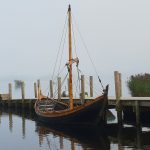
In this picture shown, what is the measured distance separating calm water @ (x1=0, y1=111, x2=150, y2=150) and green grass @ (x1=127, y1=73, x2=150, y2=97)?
6585mm

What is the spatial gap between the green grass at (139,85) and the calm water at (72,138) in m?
6.59

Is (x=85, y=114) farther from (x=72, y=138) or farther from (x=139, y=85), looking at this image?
(x=139, y=85)

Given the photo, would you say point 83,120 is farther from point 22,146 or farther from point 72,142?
point 22,146

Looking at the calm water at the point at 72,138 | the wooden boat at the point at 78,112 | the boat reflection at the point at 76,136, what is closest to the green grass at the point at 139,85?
the wooden boat at the point at 78,112

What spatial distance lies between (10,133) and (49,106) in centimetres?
736

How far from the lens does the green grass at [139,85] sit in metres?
36.2

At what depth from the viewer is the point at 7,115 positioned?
145 feet

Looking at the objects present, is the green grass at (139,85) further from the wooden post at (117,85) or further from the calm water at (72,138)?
the calm water at (72,138)

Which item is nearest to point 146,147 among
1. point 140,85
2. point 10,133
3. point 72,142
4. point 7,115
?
point 72,142

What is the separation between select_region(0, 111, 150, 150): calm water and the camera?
24.2m

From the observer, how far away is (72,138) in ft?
89.1

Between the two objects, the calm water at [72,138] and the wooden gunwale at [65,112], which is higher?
the wooden gunwale at [65,112]

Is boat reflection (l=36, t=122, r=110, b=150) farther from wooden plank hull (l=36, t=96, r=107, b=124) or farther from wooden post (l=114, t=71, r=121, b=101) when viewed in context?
wooden post (l=114, t=71, r=121, b=101)

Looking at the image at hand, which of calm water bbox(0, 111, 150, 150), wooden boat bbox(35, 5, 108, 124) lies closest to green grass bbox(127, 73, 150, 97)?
wooden boat bbox(35, 5, 108, 124)
